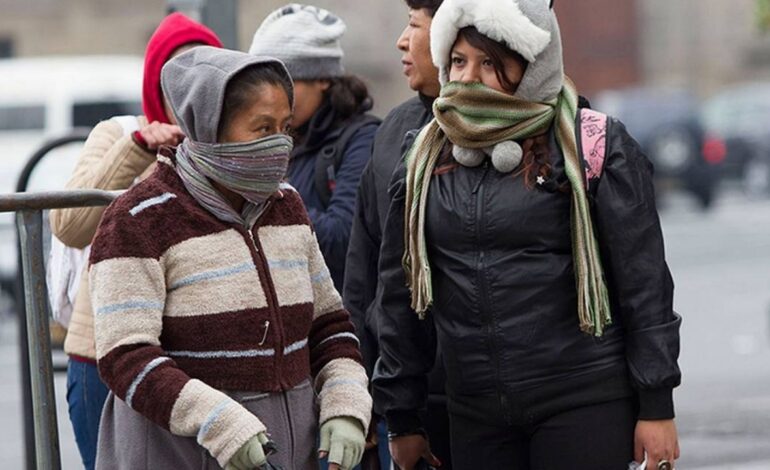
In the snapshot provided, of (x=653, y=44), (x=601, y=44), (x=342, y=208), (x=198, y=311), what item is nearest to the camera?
(x=198, y=311)

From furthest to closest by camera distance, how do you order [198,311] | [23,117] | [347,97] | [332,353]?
1. [23,117]
2. [347,97]
3. [332,353]
4. [198,311]

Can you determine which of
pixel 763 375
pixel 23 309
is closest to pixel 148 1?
pixel 763 375

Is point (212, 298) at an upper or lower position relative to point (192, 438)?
upper

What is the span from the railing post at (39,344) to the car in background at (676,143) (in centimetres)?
2448

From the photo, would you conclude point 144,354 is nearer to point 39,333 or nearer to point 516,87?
point 39,333

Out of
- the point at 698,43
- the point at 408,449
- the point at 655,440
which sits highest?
the point at 655,440

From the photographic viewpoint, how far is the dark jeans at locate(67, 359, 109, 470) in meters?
4.68

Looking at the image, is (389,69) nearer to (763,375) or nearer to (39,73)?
(39,73)

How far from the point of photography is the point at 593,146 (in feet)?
12.9

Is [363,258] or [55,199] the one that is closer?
[55,199]

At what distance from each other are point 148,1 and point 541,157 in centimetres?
2929

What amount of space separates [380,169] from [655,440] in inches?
43.8

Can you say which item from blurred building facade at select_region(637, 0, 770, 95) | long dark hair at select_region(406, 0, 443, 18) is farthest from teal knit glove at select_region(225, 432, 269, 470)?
blurred building facade at select_region(637, 0, 770, 95)

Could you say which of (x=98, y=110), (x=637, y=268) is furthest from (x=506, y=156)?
(x=98, y=110)
